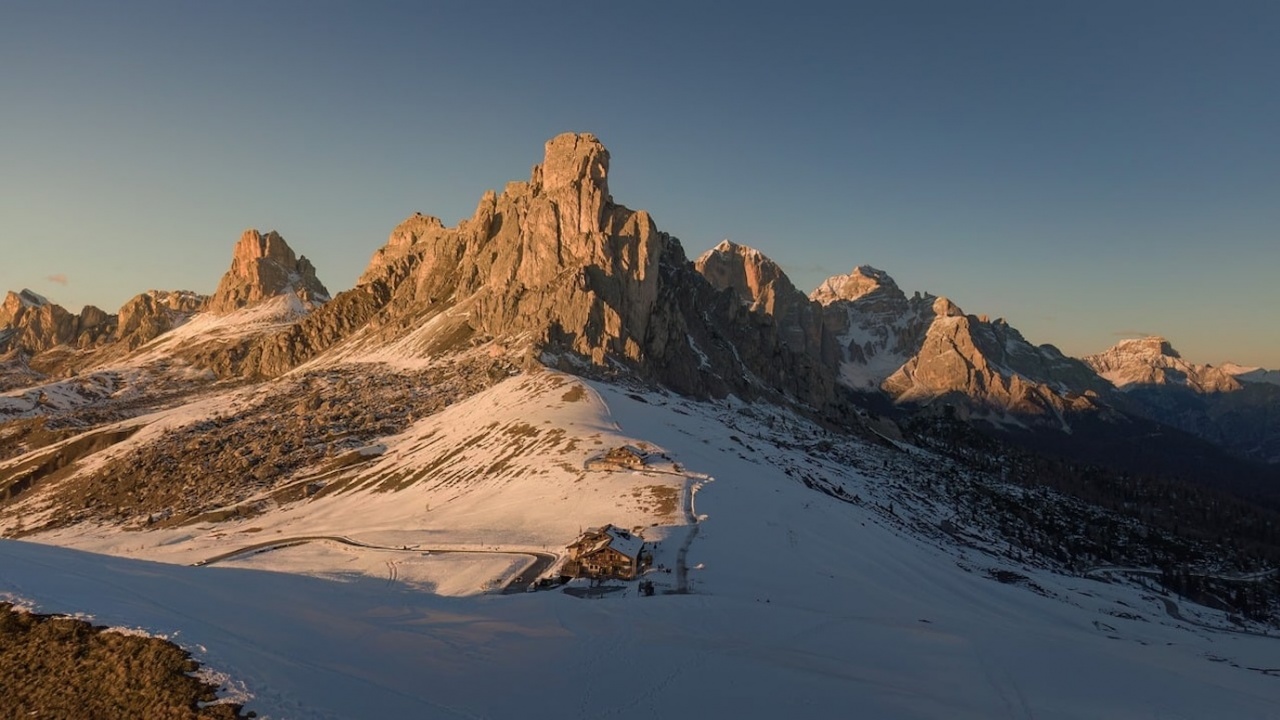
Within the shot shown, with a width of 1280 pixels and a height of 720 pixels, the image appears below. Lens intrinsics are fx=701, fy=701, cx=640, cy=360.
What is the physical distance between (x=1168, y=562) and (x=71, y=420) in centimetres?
22566

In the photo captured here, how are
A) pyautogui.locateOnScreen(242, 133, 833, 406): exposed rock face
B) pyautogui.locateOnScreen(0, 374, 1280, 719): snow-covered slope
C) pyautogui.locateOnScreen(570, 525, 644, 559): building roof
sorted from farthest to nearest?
pyautogui.locateOnScreen(242, 133, 833, 406): exposed rock face → pyautogui.locateOnScreen(570, 525, 644, 559): building roof → pyautogui.locateOnScreen(0, 374, 1280, 719): snow-covered slope

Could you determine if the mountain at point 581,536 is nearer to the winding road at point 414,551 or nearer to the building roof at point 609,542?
the winding road at point 414,551

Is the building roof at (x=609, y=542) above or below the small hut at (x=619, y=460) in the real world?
below

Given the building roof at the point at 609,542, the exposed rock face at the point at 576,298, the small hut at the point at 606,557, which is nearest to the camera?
the small hut at the point at 606,557

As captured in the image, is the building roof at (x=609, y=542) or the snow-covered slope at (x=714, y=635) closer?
the snow-covered slope at (x=714, y=635)

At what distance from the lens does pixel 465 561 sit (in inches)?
2188

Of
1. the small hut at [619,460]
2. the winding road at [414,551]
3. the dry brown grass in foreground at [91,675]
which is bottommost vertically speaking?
the winding road at [414,551]

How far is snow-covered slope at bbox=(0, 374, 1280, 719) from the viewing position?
22391mm

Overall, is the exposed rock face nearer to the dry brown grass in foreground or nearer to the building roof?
the building roof

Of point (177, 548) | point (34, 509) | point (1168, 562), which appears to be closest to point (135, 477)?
point (34, 509)

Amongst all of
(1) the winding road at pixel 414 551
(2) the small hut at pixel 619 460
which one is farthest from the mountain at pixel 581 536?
(2) the small hut at pixel 619 460

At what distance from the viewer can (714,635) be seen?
113ft

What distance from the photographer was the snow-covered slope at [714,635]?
2239 cm

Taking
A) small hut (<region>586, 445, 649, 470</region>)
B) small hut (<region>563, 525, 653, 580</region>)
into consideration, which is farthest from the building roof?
small hut (<region>586, 445, 649, 470</region>)
